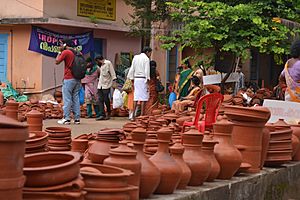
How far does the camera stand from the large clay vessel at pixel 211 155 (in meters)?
Answer: 4.89

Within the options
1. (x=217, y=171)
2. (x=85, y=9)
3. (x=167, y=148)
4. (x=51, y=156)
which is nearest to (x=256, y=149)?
(x=217, y=171)

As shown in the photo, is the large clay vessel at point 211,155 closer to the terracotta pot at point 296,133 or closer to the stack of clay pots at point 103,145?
the stack of clay pots at point 103,145

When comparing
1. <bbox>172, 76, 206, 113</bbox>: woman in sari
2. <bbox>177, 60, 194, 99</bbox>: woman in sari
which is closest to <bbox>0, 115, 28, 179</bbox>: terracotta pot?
<bbox>172, 76, 206, 113</bbox>: woman in sari

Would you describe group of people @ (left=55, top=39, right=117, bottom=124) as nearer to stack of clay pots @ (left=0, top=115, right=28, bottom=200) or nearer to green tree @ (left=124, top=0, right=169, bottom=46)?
green tree @ (left=124, top=0, right=169, bottom=46)

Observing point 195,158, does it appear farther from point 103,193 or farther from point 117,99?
point 117,99

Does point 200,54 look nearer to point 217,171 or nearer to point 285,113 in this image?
point 285,113

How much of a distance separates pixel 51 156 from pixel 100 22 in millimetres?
15149

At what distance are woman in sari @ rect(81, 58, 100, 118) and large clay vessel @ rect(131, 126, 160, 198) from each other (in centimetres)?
1044

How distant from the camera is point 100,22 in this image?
18266 mm

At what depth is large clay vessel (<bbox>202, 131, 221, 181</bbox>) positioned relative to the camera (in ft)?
16.0

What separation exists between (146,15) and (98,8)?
1.58m

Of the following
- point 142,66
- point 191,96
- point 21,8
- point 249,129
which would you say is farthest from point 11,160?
point 21,8

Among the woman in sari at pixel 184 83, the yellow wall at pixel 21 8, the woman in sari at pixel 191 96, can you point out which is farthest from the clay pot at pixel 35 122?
the yellow wall at pixel 21 8

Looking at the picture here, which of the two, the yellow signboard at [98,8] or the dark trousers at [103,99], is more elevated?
the yellow signboard at [98,8]
